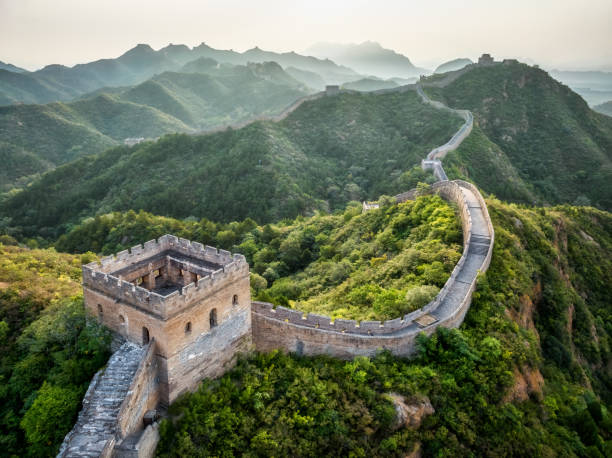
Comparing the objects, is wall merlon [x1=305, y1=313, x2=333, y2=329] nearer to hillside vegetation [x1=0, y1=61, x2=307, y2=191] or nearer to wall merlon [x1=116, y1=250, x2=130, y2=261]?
wall merlon [x1=116, y1=250, x2=130, y2=261]

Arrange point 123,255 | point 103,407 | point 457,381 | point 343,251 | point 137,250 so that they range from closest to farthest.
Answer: point 103,407 → point 123,255 → point 457,381 → point 137,250 → point 343,251

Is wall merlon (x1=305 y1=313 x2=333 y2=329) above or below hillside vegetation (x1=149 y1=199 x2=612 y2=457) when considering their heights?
above

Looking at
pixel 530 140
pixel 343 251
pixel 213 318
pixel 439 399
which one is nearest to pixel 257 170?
pixel 343 251

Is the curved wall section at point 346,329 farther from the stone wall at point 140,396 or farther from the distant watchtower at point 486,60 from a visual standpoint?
the distant watchtower at point 486,60

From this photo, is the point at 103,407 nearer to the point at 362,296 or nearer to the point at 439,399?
the point at 439,399

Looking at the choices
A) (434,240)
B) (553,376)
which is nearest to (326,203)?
(434,240)

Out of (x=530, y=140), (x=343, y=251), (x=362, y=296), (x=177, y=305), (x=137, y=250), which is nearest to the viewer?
(x=177, y=305)

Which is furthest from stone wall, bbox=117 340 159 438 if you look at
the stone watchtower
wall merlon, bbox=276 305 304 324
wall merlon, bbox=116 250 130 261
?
wall merlon, bbox=276 305 304 324
